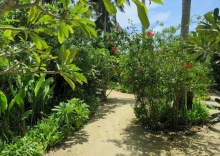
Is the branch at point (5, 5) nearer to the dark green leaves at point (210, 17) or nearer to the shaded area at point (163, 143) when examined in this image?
the dark green leaves at point (210, 17)

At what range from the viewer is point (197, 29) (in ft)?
10.3

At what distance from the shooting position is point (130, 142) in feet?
22.0

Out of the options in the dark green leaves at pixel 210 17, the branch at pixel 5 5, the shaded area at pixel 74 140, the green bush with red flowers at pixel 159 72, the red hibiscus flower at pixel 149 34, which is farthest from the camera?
the red hibiscus flower at pixel 149 34

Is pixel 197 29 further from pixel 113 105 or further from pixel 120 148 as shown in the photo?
pixel 113 105

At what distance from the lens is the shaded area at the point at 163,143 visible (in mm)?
6238

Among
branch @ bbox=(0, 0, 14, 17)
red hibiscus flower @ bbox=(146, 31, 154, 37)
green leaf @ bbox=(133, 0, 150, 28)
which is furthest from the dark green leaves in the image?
red hibiscus flower @ bbox=(146, 31, 154, 37)

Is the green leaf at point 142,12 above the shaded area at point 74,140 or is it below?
above

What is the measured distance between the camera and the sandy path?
6141mm

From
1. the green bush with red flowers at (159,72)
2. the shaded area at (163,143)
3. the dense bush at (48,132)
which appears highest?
the green bush with red flowers at (159,72)

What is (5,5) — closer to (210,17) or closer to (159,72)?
(210,17)

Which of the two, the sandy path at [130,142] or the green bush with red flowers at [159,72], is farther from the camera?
the green bush with red flowers at [159,72]

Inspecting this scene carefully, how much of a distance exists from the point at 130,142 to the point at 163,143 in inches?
32.6

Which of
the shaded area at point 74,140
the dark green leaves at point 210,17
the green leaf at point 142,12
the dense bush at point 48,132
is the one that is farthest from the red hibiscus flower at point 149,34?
the green leaf at point 142,12

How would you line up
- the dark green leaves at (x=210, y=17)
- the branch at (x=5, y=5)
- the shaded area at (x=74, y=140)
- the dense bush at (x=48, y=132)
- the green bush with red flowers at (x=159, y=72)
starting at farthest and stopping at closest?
1. the green bush with red flowers at (x=159, y=72)
2. the shaded area at (x=74, y=140)
3. the dense bush at (x=48, y=132)
4. the dark green leaves at (x=210, y=17)
5. the branch at (x=5, y=5)
